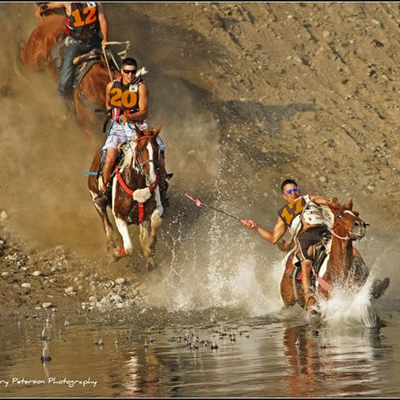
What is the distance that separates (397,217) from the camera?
25.9 m

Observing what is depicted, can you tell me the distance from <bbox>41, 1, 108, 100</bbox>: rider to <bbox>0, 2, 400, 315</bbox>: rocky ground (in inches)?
42.7

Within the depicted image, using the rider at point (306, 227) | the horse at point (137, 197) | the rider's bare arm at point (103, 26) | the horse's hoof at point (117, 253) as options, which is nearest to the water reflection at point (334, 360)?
the rider at point (306, 227)

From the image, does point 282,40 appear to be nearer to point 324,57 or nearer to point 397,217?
point 324,57

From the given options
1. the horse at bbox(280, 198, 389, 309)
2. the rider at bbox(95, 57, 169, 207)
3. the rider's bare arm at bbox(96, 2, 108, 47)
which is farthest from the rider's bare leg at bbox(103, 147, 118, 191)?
the rider's bare arm at bbox(96, 2, 108, 47)

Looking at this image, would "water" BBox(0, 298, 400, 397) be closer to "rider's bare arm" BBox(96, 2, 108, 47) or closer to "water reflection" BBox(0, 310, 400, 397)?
"water reflection" BBox(0, 310, 400, 397)

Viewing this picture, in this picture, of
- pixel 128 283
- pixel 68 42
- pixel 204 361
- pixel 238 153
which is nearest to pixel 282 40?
pixel 238 153

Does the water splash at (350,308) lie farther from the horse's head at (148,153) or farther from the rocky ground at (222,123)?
the rocky ground at (222,123)

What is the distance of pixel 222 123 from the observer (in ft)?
92.6

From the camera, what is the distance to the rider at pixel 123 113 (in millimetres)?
21234

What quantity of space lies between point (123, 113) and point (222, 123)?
6603mm

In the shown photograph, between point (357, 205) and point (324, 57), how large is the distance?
6.80 meters

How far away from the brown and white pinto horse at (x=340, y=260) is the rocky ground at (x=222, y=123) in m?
3.22

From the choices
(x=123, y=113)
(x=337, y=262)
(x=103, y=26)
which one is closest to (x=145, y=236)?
(x=123, y=113)

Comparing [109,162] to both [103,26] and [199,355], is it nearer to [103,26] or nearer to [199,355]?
[103,26]
